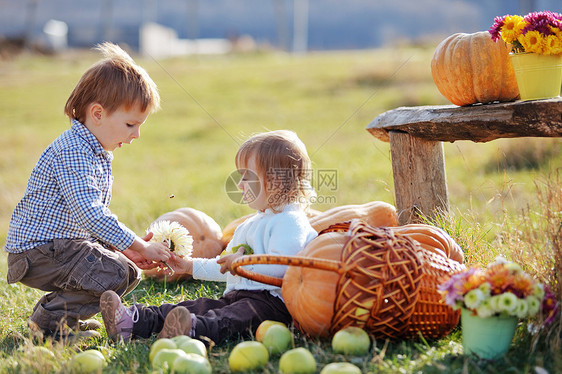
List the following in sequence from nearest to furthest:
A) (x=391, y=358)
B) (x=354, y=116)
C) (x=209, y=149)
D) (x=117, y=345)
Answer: (x=391, y=358) < (x=117, y=345) < (x=209, y=149) < (x=354, y=116)

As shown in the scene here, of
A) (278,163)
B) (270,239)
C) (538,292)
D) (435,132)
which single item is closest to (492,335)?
(538,292)

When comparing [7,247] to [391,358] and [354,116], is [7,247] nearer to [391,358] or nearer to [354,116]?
[391,358]

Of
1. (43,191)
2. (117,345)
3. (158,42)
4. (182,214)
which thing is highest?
(158,42)

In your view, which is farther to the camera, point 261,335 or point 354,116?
point 354,116

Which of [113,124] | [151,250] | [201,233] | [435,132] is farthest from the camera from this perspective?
[201,233]

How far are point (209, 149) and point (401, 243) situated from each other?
31.7 feet

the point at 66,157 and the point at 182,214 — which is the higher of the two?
the point at 66,157

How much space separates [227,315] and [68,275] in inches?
39.0

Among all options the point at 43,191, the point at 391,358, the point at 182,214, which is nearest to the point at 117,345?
the point at 43,191

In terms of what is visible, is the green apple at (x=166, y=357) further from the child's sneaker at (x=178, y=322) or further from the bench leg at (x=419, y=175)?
the bench leg at (x=419, y=175)

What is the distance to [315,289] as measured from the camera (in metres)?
3.09

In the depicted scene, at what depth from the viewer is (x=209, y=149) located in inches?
489

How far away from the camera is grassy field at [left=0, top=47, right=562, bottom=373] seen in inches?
118

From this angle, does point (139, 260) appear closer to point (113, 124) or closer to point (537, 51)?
point (113, 124)
